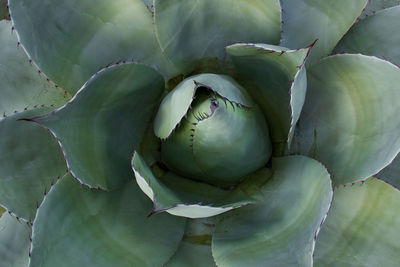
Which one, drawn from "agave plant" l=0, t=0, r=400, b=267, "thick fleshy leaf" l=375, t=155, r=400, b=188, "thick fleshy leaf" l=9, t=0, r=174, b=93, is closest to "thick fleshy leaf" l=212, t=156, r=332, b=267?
"agave plant" l=0, t=0, r=400, b=267

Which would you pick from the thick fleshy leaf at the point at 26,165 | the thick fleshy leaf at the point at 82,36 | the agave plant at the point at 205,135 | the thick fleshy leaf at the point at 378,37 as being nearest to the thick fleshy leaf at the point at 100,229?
the agave plant at the point at 205,135

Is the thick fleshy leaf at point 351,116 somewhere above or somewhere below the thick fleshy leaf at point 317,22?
below

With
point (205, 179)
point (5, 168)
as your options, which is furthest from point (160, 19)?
point (5, 168)

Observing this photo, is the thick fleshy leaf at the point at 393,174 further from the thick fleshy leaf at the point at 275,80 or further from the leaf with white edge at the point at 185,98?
the leaf with white edge at the point at 185,98

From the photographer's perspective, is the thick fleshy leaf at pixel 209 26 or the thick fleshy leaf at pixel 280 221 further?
the thick fleshy leaf at pixel 209 26

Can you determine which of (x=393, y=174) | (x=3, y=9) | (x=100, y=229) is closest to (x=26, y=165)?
(x=100, y=229)

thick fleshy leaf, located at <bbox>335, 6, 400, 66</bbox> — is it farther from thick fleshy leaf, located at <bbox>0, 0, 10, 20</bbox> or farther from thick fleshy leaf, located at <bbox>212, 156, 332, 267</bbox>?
thick fleshy leaf, located at <bbox>0, 0, 10, 20</bbox>

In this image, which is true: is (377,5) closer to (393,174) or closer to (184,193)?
(393,174)
